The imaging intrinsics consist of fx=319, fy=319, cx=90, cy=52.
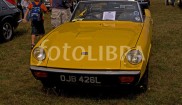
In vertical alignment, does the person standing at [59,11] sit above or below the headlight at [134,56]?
below

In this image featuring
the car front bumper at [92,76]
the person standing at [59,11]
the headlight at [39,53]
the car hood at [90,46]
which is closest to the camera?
the car front bumper at [92,76]

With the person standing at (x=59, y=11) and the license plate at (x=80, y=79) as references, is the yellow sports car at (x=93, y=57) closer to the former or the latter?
the license plate at (x=80, y=79)

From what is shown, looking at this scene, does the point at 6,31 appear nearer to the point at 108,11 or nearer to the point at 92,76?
the point at 108,11

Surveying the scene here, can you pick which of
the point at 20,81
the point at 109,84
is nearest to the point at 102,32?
the point at 109,84

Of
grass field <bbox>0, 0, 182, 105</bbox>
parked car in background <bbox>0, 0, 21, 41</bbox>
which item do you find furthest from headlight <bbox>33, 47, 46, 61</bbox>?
parked car in background <bbox>0, 0, 21, 41</bbox>

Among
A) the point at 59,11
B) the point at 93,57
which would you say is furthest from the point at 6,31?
the point at 93,57

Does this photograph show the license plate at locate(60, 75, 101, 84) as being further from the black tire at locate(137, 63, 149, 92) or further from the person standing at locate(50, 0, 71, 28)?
the person standing at locate(50, 0, 71, 28)

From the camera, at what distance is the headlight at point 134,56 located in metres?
4.11

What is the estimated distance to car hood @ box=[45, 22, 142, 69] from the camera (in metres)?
4.16

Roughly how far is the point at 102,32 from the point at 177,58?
2.48 meters

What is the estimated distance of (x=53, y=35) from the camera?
4945mm

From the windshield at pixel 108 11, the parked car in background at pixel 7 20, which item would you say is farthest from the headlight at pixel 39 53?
the parked car in background at pixel 7 20

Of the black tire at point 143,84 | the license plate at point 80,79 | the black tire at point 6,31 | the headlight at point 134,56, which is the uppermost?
the headlight at point 134,56

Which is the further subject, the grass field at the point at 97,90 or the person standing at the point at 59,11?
the person standing at the point at 59,11
